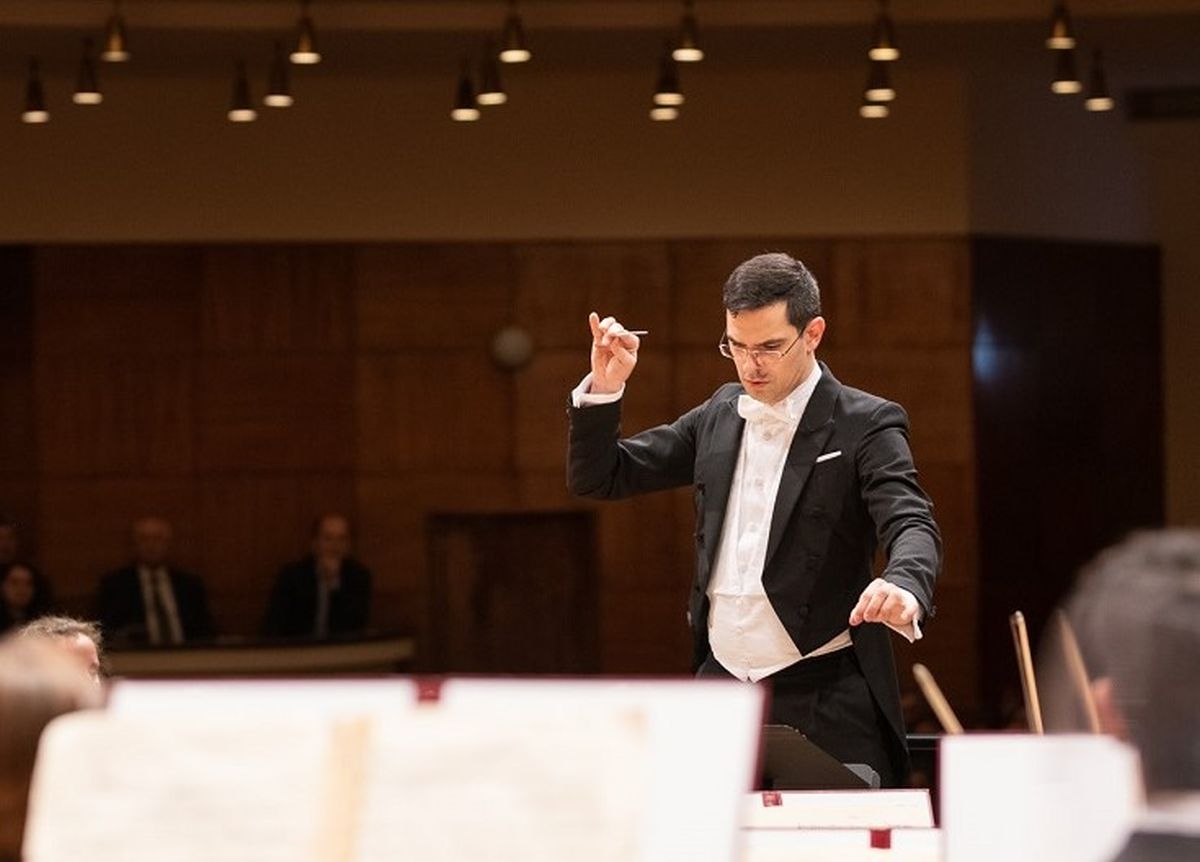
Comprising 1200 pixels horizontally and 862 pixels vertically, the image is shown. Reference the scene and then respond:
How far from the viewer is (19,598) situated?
955 centimetres

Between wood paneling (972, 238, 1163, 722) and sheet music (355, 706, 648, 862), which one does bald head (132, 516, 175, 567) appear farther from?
sheet music (355, 706, 648, 862)

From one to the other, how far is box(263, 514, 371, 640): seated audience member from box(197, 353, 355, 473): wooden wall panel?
22.8 inches

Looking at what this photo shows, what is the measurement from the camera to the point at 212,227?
34.4ft

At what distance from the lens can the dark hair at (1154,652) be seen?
5.67 ft

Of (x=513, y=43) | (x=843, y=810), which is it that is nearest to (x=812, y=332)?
(x=843, y=810)

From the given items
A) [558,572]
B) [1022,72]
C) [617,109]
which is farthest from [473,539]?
[1022,72]

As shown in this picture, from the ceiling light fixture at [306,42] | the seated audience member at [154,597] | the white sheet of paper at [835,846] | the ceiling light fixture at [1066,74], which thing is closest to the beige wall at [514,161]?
the ceiling light fixture at [1066,74]

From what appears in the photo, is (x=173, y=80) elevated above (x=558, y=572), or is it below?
above

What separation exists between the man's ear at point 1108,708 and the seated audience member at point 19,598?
8.26 meters

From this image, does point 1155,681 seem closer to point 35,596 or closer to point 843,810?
point 843,810

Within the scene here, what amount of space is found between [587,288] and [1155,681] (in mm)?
8860

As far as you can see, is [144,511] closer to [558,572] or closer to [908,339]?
[558,572]

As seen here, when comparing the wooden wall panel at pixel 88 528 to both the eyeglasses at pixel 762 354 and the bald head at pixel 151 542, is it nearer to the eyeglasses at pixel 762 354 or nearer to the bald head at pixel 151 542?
the bald head at pixel 151 542

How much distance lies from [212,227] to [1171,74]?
17.3 ft
